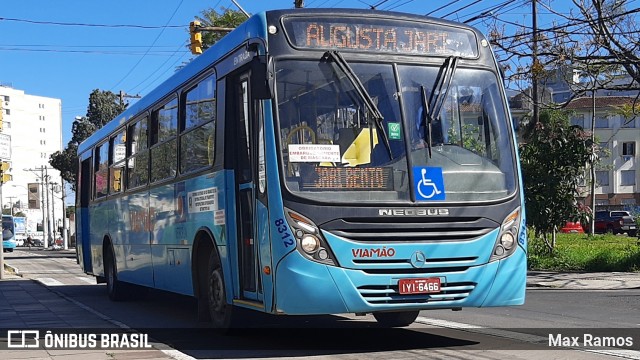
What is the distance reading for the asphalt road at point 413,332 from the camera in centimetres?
855

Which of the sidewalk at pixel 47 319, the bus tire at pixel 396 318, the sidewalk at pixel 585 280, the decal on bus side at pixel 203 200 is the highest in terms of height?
the decal on bus side at pixel 203 200

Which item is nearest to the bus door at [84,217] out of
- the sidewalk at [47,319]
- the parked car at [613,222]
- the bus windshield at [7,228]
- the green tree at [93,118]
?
the sidewalk at [47,319]

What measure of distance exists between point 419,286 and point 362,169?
4.15ft

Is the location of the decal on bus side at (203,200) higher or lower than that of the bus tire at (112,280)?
higher

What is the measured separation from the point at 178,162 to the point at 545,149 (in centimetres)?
1271

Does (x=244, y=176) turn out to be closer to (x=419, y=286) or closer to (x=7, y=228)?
(x=419, y=286)

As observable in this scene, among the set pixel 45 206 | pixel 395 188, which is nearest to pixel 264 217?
pixel 395 188

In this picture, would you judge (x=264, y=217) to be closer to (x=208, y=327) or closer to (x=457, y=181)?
(x=457, y=181)

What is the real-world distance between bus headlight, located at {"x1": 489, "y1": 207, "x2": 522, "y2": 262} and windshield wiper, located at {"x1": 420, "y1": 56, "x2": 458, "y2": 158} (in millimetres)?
1118

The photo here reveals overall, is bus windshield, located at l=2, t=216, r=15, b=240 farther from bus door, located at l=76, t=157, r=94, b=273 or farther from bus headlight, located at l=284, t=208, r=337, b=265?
bus headlight, located at l=284, t=208, r=337, b=265

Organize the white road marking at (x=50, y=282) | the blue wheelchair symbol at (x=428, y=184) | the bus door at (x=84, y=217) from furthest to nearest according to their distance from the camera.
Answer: the white road marking at (x=50, y=282) → the bus door at (x=84, y=217) → the blue wheelchair symbol at (x=428, y=184)

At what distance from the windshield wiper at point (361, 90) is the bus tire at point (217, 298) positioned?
260 cm

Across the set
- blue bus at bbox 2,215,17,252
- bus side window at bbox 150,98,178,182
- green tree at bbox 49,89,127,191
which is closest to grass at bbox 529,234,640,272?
bus side window at bbox 150,98,178,182

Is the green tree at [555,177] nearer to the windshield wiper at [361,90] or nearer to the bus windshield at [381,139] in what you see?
the bus windshield at [381,139]
